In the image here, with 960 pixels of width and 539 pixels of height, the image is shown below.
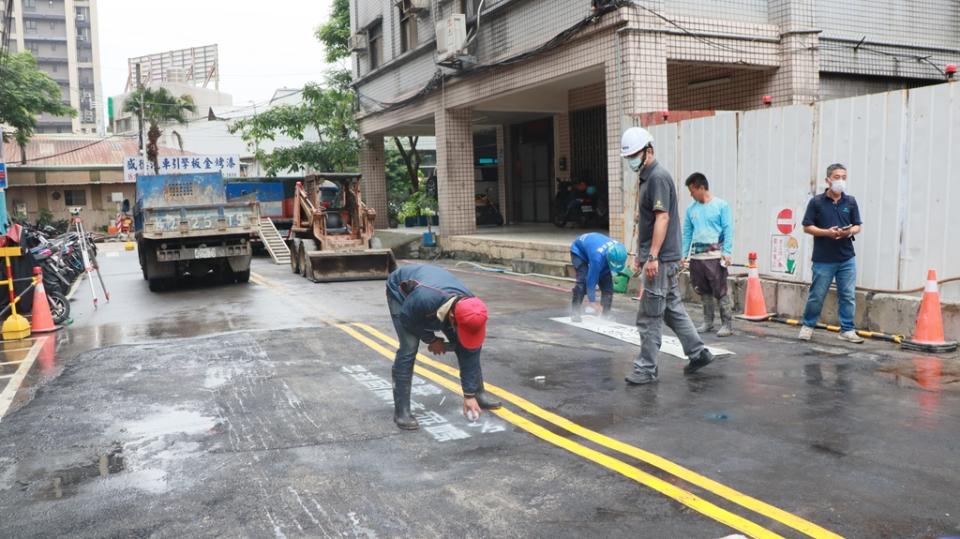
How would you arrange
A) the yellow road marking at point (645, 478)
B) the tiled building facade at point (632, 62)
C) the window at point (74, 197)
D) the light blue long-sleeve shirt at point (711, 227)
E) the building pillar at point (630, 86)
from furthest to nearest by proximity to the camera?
the window at point (74, 197) → the tiled building facade at point (632, 62) → the building pillar at point (630, 86) → the light blue long-sleeve shirt at point (711, 227) → the yellow road marking at point (645, 478)

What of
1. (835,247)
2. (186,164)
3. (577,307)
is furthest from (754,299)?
(186,164)

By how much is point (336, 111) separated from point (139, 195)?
37.5 ft

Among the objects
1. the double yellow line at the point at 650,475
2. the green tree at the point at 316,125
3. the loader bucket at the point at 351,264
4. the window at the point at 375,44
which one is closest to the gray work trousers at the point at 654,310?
the double yellow line at the point at 650,475

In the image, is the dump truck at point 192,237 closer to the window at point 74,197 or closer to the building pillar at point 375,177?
the building pillar at point 375,177

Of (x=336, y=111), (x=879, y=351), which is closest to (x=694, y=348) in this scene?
(x=879, y=351)

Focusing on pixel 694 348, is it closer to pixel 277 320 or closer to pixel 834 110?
pixel 834 110

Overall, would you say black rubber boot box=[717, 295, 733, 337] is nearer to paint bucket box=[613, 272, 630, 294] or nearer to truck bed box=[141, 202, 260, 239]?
paint bucket box=[613, 272, 630, 294]

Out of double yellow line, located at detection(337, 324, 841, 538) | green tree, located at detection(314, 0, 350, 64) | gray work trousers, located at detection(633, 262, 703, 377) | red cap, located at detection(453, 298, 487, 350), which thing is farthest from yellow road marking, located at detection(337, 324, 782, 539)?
green tree, located at detection(314, 0, 350, 64)

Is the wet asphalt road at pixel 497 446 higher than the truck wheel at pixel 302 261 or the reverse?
the reverse

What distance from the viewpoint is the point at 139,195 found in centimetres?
1720

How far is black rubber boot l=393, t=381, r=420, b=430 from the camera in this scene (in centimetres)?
546

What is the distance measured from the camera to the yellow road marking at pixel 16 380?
672 cm

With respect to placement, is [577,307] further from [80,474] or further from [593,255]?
[80,474]

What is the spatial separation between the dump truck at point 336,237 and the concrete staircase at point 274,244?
7.64 ft
